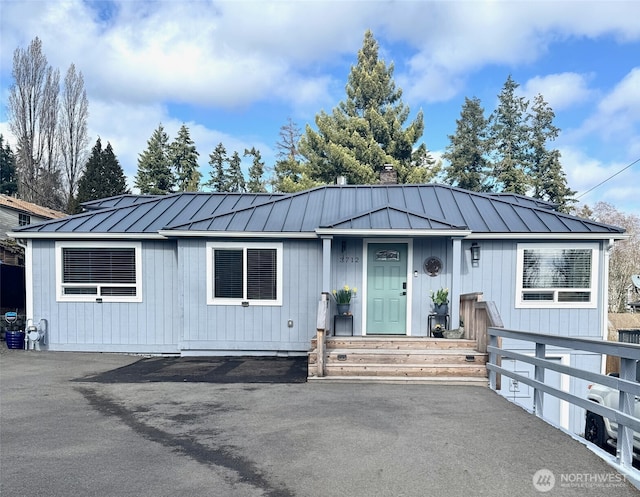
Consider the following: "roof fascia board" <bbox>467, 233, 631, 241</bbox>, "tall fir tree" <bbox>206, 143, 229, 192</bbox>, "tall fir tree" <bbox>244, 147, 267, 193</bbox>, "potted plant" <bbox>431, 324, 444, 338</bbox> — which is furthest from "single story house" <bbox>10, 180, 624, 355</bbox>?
"tall fir tree" <bbox>206, 143, 229, 192</bbox>

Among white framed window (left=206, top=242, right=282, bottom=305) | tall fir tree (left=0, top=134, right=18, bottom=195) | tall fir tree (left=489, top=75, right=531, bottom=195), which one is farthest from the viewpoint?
tall fir tree (left=0, top=134, right=18, bottom=195)

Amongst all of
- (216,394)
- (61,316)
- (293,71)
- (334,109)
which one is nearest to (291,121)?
(334,109)

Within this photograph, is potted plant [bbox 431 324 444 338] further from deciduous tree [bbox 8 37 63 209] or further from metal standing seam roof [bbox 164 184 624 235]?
deciduous tree [bbox 8 37 63 209]

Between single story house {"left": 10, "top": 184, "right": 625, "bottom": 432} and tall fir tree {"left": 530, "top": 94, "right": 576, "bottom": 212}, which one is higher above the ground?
tall fir tree {"left": 530, "top": 94, "right": 576, "bottom": 212}

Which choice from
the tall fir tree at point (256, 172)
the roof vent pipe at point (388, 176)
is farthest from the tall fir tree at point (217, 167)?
the roof vent pipe at point (388, 176)

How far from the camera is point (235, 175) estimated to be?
113 feet

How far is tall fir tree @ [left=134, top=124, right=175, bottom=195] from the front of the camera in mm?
Result: 30797

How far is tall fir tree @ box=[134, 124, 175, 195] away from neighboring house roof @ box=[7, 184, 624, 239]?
20.6 metres

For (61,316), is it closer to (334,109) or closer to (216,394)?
(216,394)

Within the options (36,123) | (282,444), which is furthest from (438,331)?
(36,123)

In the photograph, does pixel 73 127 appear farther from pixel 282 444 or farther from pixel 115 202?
pixel 282 444

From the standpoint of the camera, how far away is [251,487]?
3248 mm

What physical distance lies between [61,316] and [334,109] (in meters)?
19.5

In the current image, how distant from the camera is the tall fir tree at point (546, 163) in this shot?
93.7 feet
